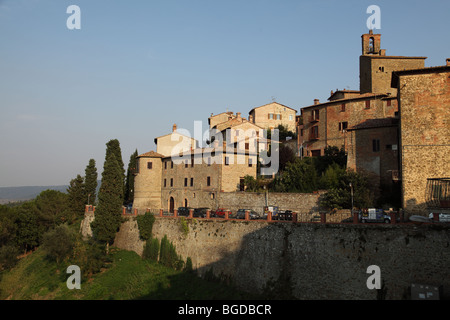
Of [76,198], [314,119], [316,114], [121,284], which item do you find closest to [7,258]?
[76,198]

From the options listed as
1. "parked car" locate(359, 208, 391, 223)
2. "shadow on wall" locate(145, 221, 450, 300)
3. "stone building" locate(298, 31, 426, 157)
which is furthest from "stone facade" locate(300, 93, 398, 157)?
"shadow on wall" locate(145, 221, 450, 300)

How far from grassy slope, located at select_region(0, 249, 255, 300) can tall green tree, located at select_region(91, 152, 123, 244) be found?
2.11 m

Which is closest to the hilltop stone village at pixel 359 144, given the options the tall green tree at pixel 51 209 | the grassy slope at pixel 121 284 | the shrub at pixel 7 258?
the grassy slope at pixel 121 284

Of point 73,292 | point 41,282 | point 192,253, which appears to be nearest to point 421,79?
point 192,253

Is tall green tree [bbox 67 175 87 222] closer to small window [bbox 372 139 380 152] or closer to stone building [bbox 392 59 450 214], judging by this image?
small window [bbox 372 139 380 152]

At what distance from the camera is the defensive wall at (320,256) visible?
18453 millimetres

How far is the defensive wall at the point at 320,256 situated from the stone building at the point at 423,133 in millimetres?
7237

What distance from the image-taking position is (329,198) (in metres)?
30.1

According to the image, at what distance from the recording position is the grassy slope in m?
25.1

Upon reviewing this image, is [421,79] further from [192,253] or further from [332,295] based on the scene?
[192,253]

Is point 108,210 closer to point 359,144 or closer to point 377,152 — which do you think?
point 359,144

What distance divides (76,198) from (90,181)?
3.42 metres

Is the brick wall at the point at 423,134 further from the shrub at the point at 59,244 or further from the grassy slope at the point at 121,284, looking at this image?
the shrub at the point at 59,244
